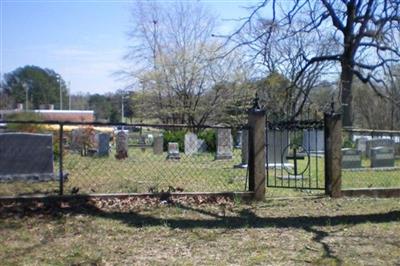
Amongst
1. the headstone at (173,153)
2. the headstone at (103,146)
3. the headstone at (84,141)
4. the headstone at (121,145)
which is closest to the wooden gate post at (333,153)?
the headstone at (173,153)

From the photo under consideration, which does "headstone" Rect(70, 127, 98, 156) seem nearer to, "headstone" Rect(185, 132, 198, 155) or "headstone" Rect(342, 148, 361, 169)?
"headstone" Rect(185, 132, 198, 155)

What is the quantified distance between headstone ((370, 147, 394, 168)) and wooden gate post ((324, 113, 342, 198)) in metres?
10.7

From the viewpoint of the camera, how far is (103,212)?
746 centimetres

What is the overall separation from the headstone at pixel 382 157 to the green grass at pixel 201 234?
11.4 metres

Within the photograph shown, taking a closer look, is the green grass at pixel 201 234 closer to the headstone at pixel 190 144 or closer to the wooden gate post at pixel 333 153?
the wooden gate post at pixel 333 153

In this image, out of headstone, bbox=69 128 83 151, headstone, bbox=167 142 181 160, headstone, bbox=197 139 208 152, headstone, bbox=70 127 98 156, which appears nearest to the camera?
headstone, bbox=167 142 181 160

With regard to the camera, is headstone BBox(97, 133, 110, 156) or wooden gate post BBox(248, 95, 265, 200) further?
headstone BBox(97, 133, 110, 156)

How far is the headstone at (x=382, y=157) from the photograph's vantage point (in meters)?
19.4

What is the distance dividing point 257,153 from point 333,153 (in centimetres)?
145

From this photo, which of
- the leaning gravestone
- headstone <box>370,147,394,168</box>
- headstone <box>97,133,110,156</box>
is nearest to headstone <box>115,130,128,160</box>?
headstone <box>97,133,110,156</box>

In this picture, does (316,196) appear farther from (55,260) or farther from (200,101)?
(200,101)

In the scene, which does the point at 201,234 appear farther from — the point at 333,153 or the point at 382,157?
the point at 382,157

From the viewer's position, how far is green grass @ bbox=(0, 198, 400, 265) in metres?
5.23

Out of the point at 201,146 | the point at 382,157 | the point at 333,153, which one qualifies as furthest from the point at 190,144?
the point at 333,153
